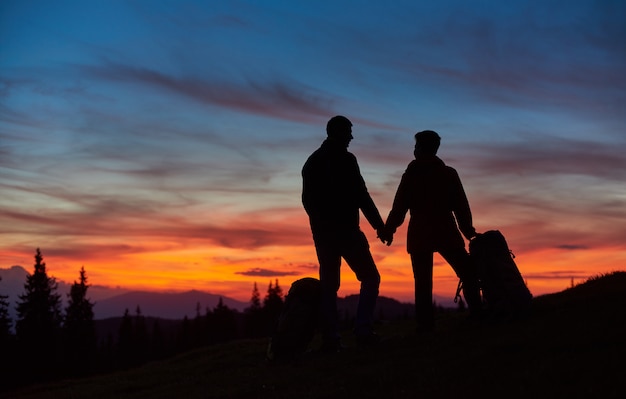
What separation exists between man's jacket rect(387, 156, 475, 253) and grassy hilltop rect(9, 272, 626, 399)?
183 cm

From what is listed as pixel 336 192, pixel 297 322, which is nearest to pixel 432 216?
pixel 336 192

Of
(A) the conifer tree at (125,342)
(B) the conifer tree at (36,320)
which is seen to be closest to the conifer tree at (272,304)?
(A) the conifer tree at (125,342)

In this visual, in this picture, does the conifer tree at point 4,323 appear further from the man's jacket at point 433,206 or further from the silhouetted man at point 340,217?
the man's jacket at point 433,206

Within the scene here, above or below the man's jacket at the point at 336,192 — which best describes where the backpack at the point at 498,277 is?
below

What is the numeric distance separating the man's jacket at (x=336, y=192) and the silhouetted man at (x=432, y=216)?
2.51 feet

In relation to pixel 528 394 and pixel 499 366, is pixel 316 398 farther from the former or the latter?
pixel 528 394

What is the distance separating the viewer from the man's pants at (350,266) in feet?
41.3

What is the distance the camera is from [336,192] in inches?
496

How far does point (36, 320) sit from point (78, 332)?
1549 centimetres

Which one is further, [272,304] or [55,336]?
[272,304]

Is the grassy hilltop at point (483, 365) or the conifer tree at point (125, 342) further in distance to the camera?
the conifer tree at point (125, 342)

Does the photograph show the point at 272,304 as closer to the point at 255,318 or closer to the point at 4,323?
the point at 255,318

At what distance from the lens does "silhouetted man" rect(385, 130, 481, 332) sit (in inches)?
511

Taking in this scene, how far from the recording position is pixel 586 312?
11352mm
